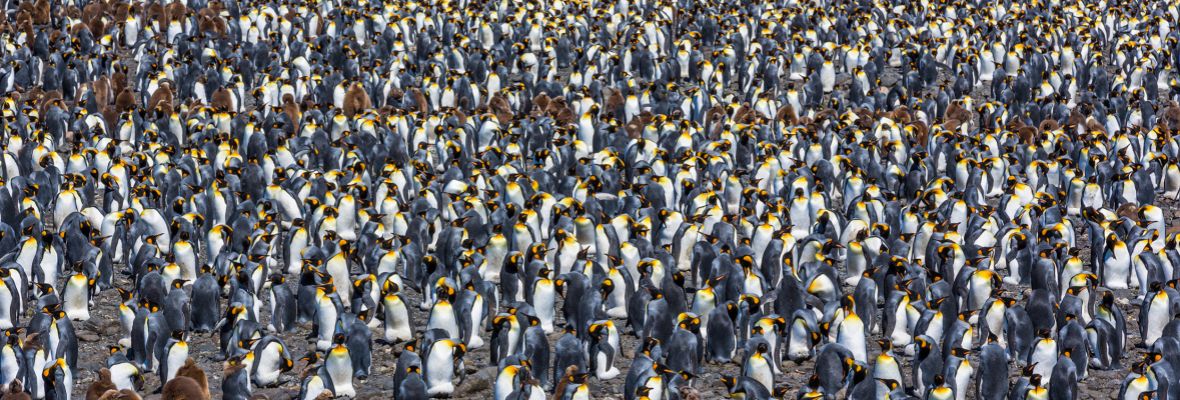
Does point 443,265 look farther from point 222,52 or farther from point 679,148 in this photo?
point 222,52

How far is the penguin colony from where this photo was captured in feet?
37.6

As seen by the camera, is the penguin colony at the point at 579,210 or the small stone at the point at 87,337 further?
the small stone at the point at 87,337

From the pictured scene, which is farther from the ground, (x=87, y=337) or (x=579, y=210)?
(x=579, y=210)

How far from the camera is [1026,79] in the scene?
21922mm

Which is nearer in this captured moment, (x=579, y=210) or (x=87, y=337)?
(x=87, y=337)

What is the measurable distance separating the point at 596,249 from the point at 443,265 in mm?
1675

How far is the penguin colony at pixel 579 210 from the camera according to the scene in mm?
11461

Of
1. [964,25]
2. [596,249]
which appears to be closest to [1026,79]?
[964,25]

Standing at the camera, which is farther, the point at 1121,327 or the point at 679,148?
the point at 679,148

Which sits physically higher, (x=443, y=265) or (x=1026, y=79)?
(x=1026, y=79)

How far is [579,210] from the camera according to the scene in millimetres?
14656

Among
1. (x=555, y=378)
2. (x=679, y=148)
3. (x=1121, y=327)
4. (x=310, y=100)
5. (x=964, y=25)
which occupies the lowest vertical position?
(x=555, y=378)

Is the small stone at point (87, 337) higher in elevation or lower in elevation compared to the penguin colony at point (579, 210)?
lower

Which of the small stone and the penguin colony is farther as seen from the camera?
the small stone
